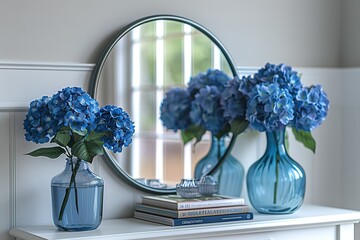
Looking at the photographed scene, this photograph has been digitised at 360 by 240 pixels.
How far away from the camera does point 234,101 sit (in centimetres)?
256

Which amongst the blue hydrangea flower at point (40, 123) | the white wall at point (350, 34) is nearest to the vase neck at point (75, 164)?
the blue hydrangea flower at point (40, 123)

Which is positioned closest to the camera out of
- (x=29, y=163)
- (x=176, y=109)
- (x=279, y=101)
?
(x=29, y=163)

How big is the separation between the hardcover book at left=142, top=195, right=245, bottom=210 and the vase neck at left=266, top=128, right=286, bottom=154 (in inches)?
10.8

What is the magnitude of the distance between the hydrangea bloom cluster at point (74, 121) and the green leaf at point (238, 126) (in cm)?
49

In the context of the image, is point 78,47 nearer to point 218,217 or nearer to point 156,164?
point 156,164

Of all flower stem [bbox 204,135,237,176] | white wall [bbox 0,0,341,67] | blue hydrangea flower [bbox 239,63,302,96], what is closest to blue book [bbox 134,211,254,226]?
flower stem [bbox 204,135,237,176]

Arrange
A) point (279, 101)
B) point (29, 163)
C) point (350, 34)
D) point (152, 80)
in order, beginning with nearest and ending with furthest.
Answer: point (29, 163) → point (279, 101) → point (152, 80) → point (350, 34)

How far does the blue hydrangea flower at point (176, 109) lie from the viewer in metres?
2.61

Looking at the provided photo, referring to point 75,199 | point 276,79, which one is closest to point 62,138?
point 75,199

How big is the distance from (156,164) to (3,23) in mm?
735

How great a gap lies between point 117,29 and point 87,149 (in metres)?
0.50

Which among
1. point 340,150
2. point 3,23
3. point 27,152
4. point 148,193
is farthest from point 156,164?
point 340,150

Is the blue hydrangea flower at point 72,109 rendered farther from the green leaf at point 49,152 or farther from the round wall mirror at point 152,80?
the round wall mirror at point 152,80

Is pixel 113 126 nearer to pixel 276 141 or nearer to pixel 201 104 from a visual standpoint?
pixel 201 104
